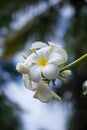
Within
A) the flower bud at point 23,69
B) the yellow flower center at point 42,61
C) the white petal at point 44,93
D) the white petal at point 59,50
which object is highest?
the white petal at point 59,50

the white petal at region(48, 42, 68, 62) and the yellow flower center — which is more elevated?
the white petal at region(48, 42, 68, 62)

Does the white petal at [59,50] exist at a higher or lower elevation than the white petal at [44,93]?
higher

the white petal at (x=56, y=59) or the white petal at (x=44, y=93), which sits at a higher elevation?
the white petal at (x=56, y=59)

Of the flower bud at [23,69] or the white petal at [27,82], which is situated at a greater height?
the flower bud at [23,69]

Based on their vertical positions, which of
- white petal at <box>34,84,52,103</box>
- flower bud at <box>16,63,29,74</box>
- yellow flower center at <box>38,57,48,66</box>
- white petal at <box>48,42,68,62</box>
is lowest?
white petal at <box>34,84,52,103</box>

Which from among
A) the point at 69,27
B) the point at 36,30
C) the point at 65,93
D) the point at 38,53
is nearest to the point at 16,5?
the point at 36,30
